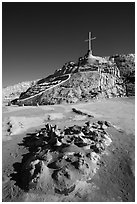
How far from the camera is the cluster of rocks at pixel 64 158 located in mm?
6887

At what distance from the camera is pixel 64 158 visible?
793 cm

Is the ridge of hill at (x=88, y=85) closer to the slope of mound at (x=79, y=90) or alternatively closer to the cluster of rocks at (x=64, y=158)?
the slope of mound at (x=79, y=90)

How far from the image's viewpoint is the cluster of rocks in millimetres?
6887

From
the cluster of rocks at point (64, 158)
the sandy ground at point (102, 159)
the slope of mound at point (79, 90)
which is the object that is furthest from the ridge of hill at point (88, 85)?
the cluster of rocks at point (64, 158)

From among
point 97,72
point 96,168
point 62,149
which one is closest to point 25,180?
point 62,149

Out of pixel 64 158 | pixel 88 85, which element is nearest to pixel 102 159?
pixel 64 158

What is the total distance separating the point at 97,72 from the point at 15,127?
2058 cm

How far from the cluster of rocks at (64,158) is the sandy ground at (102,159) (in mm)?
393

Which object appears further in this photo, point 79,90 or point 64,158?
point 79,90

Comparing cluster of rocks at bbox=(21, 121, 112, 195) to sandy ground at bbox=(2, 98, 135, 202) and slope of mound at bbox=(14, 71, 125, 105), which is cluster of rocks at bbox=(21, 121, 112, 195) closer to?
sandy ground at bbox=(2, 98, 135, 202)

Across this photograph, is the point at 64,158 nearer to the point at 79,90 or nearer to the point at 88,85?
the point at 79,90

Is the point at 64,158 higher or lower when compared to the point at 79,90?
lower

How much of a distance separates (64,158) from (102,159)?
2130 millimetres

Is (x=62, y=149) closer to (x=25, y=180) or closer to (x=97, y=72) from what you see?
(x=25, y=180)
